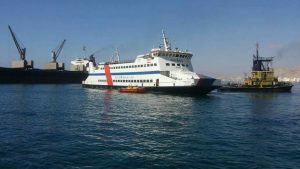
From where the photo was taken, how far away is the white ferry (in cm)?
5934

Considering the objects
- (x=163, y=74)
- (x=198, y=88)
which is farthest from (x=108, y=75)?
(x=198, y=88)

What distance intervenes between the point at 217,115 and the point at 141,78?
3896 centimetres

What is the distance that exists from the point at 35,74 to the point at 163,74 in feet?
274

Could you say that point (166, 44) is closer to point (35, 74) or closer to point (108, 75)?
point (108, 75)

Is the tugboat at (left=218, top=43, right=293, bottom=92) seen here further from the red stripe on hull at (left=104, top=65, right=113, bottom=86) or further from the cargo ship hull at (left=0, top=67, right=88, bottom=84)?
the cargo ship hull at (left=0, top=67, right=88, bottom=84)

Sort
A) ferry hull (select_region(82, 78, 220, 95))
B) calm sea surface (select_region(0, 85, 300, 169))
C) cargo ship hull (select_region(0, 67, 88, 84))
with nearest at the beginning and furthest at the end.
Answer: calm sea surface (select_region(0, 85, 300, 169)) → ferry hull (select_region(82, 78, 220, 95)) → cargo ship hull (select_region(0, 67, 88, 84))

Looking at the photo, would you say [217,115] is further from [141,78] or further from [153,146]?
[141,78]

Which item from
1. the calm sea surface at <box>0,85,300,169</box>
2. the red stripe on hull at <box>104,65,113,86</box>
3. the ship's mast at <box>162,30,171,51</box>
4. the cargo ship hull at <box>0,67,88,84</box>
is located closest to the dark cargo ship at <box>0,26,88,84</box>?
the cargo ship hull at <box>0,67,88,84</box>

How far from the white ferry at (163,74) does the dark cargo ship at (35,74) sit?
57492mm

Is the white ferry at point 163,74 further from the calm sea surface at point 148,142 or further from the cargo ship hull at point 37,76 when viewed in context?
the cargo ship hull at point 37,76

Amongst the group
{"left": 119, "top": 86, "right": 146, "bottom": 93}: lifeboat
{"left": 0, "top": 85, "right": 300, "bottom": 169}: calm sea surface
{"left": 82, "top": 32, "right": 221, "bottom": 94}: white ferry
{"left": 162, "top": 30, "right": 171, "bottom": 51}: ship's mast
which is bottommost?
{"left": 0, "top": 85, "right": 300, "bottom": 169}: calm sea surface

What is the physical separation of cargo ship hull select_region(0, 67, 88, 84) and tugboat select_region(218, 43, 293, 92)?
79.3 metres

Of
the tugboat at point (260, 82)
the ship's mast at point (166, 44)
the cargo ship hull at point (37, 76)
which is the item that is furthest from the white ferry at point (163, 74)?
the cargo ship hull at point (37, 76)

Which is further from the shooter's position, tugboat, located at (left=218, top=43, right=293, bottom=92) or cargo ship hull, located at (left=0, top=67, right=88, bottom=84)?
cargo ship hull, located at (left=0, top=67, right=88, bottom=84)
